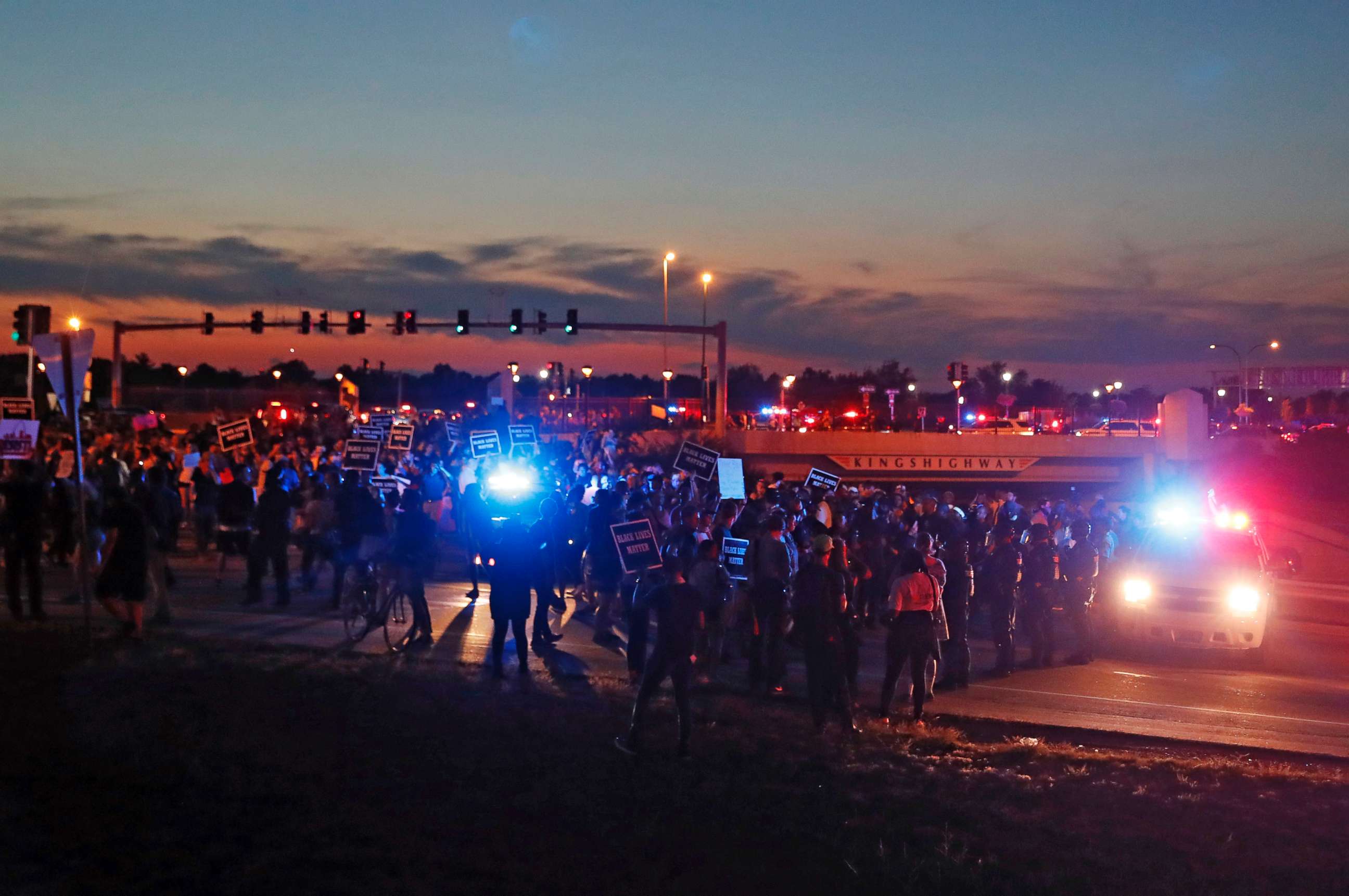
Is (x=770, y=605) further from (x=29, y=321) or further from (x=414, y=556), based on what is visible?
(x=29, y=321)

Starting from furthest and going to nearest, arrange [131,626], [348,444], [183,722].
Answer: [348,444]
[131,626]
[183,722]

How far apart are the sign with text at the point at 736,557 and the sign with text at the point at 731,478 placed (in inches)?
222

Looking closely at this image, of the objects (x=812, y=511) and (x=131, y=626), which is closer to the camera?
(x=131, y=626)

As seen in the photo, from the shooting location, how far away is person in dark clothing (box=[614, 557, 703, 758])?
8.93 m

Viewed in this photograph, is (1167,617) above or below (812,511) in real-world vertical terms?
below

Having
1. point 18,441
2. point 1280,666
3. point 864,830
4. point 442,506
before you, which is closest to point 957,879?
point 864,830

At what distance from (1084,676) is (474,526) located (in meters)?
7.79

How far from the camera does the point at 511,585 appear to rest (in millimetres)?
11406

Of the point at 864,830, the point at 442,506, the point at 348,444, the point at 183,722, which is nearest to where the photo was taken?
the point at 864,830

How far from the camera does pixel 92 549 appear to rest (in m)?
16.6

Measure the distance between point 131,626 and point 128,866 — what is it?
6.48m

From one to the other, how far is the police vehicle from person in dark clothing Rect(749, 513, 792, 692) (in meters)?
6.20

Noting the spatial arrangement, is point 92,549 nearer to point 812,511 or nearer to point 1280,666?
point 812,511

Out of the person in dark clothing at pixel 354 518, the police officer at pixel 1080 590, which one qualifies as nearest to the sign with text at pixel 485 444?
the person in dark clothing at pixel 354 518
